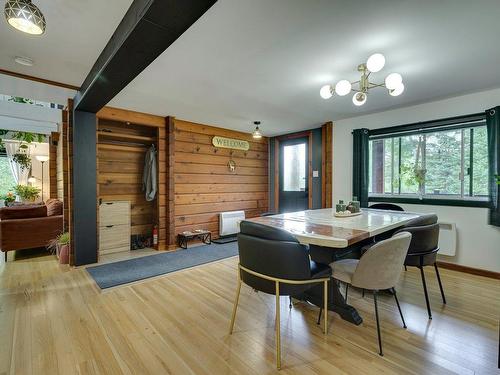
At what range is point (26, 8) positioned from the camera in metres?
1.30

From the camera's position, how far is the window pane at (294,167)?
5.44 m

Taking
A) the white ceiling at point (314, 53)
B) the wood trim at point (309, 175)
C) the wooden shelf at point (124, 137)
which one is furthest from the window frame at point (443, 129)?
the wooden shelf at point (124, 137)

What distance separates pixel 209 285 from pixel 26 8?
2.66 metres

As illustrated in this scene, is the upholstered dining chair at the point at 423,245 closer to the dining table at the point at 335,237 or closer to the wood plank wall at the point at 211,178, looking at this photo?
the dining table at the point at 335,237

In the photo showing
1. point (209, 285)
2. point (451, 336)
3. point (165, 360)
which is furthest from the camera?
point (209, 285)

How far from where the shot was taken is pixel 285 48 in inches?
82.0

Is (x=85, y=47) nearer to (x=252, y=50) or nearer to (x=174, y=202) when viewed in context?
(x=252, y=50)

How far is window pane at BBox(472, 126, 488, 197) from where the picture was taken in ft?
10.5

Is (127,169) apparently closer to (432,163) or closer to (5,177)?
(432,163)

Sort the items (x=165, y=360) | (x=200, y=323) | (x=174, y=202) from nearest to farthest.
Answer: (x=165, y=360), (x=200, y=323), (x=174, y=202)

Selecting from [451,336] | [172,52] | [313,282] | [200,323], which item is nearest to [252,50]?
[172,52]

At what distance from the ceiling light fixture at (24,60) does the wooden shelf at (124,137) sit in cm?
149

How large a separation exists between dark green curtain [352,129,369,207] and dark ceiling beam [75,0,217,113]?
339 centimetres

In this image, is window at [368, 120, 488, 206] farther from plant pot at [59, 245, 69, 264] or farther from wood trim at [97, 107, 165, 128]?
plant pot at [59, 245, 69, 264]
